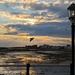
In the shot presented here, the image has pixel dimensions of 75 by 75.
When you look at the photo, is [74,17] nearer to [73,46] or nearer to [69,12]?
[69,12]

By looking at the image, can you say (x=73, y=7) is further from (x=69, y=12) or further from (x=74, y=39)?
(x=74, y=39)

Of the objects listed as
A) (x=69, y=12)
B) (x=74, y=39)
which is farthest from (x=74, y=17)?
(x=74, y=39)

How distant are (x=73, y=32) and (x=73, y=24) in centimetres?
39

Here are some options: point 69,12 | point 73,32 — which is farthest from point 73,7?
point 73,32

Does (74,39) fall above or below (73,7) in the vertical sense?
below

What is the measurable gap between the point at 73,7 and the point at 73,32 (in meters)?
1.16

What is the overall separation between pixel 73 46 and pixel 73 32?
66cm

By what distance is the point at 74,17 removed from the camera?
1376cm

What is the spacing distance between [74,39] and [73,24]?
88cm

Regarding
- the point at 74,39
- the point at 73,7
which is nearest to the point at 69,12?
the point at 73,7

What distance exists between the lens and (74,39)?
1442 centimetres

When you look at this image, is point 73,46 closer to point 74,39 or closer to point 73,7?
point 74,39

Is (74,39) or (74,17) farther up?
(74,17)

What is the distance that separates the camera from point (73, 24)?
13906 mm
